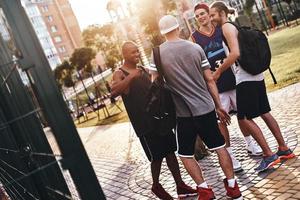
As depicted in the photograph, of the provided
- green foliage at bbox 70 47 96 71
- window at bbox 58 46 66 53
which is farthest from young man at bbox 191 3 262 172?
window at bbox 58 46 66 53

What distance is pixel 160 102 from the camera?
451cm

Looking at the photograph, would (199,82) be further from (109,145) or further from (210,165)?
(109,145)

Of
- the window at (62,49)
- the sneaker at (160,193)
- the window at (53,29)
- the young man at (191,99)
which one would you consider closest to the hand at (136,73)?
the young man at (191,99)

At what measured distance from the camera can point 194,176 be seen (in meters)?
4.48

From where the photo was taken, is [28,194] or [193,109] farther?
[193,109]

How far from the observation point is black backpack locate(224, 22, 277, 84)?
501 centimetres

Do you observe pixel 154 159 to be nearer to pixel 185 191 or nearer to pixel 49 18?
pixel 185 191

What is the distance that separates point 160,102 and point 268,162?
5.45 ft

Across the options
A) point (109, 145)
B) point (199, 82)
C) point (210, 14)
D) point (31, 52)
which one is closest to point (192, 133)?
point (199, 82)

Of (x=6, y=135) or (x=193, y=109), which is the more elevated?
(x=6, y=135)

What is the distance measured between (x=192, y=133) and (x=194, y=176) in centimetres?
47

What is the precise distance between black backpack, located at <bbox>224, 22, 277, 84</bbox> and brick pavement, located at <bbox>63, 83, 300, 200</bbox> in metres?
1.25

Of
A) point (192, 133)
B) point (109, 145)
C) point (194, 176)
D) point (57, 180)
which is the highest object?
point (57, 180)

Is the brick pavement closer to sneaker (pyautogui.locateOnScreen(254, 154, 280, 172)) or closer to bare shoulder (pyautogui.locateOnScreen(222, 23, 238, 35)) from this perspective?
sneaker (pyautogui.locateOnScreen(254, 154, 280, 172))
